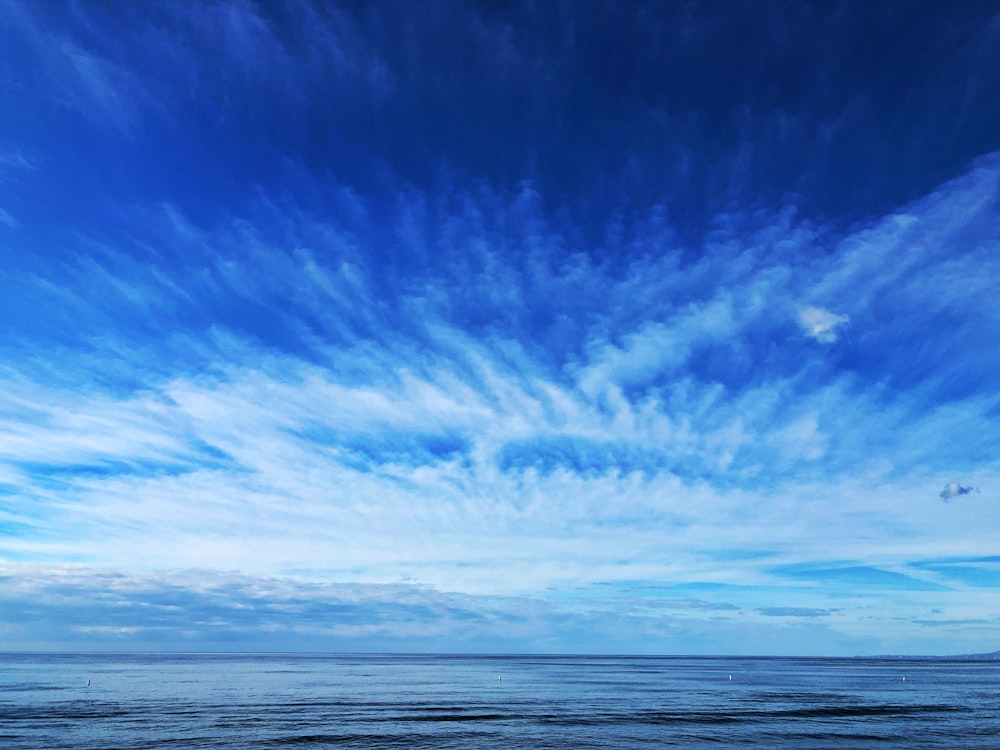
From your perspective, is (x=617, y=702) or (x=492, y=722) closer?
(x=492, y=722)

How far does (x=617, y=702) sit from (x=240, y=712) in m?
46.1

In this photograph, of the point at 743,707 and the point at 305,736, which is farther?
the point at 743,707

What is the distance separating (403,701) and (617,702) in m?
27.7

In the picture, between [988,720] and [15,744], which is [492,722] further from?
[988,720]

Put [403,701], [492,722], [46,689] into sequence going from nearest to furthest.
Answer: [492,722] < [403,701] < [46,689]

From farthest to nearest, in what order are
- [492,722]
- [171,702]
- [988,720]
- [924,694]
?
[924,694], [171,702], [988,720], [492,722]

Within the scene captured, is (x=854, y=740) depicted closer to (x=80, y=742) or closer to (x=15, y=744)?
(x=80, y=742)

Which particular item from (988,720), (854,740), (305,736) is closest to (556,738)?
(305,736)

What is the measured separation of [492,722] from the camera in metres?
61.3

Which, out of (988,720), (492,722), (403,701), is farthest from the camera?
(403,701)

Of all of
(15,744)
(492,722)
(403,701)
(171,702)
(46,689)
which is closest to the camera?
(15,744)

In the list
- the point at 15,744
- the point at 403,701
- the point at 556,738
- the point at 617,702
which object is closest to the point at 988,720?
the point at 617,702

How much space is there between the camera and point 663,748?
1898 inches

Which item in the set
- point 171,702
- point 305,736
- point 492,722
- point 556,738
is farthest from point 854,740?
point 171,702
